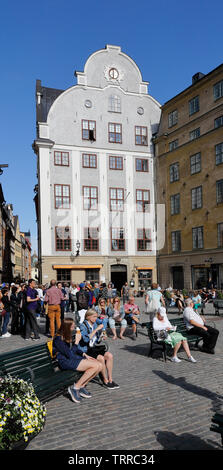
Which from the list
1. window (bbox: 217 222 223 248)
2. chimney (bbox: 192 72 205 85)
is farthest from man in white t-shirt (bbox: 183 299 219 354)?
chimney (bbox: 192 72 205 85)

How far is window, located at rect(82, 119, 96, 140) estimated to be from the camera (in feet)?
117

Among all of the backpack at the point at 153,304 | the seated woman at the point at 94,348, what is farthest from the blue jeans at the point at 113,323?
the seated woman at the point at 94,348

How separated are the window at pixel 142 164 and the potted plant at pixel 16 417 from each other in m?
34.4

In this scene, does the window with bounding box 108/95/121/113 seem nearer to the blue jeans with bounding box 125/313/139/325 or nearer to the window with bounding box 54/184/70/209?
the window with bounding box 54/184/70/209

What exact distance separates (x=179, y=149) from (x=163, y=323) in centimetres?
2790

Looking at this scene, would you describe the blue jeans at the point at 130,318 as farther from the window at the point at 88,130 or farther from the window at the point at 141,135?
the window at the point at 141,135

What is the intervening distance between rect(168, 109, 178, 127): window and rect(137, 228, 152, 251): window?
10.8 metres

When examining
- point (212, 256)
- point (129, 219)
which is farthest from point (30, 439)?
point (129, 219)

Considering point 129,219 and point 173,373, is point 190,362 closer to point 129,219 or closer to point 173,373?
point 173,373

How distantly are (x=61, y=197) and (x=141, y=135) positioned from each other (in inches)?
435

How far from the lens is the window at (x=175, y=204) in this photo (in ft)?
114

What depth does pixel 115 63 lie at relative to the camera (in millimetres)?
37156

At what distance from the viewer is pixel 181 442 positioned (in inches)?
176

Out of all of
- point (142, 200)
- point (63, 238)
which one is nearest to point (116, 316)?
point (63, 238)
